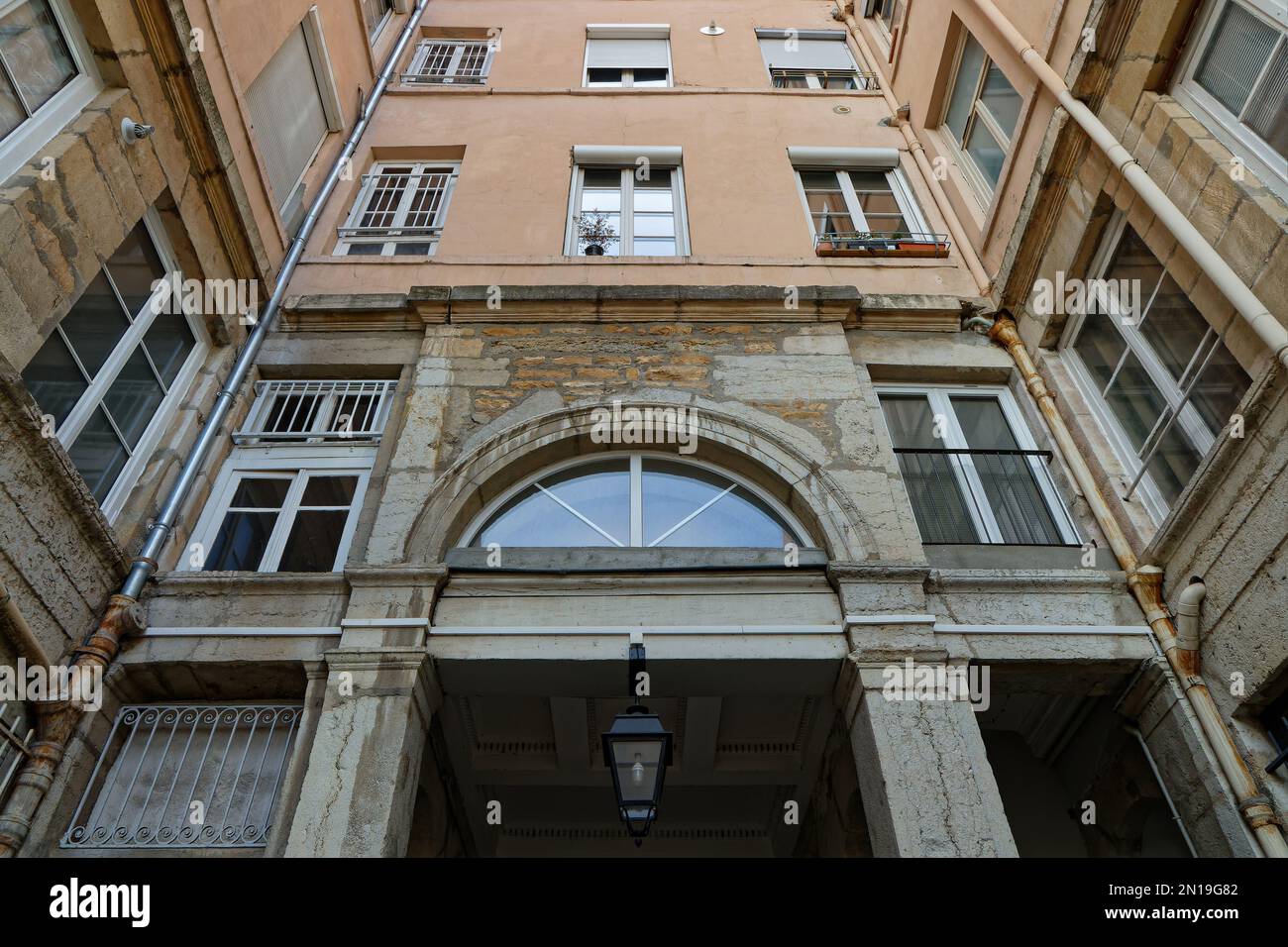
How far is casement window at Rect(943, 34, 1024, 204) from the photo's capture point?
7699 millimetres

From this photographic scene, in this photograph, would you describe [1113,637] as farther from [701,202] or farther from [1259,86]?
[701,202]

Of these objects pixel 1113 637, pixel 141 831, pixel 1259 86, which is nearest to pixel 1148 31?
pixel 1259 86

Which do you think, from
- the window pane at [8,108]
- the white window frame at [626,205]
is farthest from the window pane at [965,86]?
the window pane at [8,108]

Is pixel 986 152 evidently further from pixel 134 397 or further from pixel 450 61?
pixel 134 397

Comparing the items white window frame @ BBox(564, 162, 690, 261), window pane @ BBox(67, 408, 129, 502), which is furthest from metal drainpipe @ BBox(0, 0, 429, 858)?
white window frame @ BBox(564, 162, 690, 261)

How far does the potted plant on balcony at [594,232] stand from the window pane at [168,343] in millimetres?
3409

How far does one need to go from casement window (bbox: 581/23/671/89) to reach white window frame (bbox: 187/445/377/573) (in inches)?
246

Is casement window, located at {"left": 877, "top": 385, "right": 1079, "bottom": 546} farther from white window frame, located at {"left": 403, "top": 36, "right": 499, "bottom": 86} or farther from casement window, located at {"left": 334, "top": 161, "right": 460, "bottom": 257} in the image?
white window frame, located at {"left": 403, "top": 36, "right": 499, "bottom": 86}

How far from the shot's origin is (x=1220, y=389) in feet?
16.2

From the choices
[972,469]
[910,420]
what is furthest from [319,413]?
[972,469]

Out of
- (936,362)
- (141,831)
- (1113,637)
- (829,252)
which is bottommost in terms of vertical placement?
(141,831)

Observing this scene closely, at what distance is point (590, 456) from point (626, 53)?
725cm

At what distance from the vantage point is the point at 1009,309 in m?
7.06
